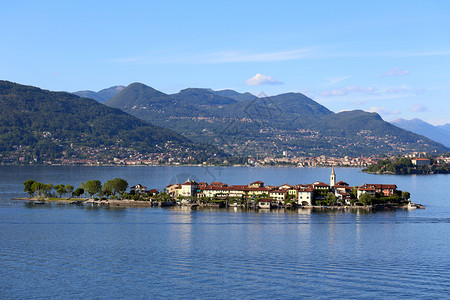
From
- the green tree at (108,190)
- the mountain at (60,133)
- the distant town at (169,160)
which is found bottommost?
the green tree at (108,190)

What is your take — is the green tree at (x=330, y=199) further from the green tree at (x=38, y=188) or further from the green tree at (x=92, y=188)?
the green tree at (x=38, y=188)

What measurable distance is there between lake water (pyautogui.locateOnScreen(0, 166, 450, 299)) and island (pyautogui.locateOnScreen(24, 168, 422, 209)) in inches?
331

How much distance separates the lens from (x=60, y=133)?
171 m

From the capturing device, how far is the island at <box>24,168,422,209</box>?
51.7m

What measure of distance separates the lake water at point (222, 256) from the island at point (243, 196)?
8412 mm

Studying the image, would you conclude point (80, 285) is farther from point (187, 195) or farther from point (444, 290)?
point (187, 195)

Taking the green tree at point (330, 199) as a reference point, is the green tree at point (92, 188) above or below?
above

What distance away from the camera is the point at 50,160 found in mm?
150125

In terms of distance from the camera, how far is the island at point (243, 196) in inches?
2035

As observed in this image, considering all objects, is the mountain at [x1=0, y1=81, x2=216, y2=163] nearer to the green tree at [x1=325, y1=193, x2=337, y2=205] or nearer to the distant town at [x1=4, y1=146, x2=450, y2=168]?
the distant town at [x1=4, y1=146, x2=450, y2=168]

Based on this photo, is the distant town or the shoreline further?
the distant town

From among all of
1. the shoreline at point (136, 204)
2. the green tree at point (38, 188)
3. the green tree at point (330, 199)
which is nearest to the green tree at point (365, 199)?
the shoreline at point (136, 204)

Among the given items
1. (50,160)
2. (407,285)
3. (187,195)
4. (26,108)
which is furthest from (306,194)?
(26,108)

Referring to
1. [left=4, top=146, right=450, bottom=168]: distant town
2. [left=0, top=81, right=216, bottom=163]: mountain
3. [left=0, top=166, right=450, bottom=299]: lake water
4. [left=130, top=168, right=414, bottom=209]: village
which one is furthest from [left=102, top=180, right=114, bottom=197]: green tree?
[left=0, top=81, right=216, bottom=163]: mountain
